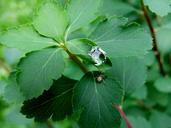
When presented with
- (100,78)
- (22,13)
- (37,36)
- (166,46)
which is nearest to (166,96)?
(166,46)

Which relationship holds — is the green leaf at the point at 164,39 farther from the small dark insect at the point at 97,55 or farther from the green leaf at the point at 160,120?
the small dark insect at the point at 97,55

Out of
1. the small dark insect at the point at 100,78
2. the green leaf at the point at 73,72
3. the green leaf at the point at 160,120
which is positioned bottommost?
the green leaf at the point at 160,120

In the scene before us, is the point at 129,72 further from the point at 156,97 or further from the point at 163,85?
the point at 156,97

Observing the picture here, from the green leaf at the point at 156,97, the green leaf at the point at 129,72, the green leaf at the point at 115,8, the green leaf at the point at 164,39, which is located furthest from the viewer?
the green leaf at the point at 156,97

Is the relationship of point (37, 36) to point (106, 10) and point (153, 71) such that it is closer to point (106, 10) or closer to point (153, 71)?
point (106, 10)

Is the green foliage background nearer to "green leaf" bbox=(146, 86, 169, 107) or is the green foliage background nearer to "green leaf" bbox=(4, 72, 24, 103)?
"green leaf" bbox=(146, 86, 169, 107)

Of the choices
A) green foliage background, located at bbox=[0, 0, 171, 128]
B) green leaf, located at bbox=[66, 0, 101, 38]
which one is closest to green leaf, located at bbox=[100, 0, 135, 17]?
green foliage background, located at bbox=[0, 0, 171, 128]

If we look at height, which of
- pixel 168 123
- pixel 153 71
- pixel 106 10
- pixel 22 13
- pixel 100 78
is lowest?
pixel 168 123

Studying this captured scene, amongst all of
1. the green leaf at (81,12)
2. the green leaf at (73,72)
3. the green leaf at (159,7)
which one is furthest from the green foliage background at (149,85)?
the green leaf at (81,12)
